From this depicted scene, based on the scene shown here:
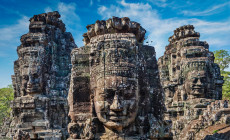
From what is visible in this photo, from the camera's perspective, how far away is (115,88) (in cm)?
A: 527

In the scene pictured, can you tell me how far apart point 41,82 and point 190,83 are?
8707 mm

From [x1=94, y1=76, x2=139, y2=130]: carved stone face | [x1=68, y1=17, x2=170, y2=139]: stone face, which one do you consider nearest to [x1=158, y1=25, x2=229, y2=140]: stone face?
[x1=68, y1=17, x2=170, y2=139]: stone face

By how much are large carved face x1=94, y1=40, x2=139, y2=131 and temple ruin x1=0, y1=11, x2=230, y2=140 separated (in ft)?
0.07

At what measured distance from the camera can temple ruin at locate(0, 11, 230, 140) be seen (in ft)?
17.8

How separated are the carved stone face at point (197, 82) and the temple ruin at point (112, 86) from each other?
0.06 meters

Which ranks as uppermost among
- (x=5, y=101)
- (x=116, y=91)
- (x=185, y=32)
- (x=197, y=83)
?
(x=185, y=32)

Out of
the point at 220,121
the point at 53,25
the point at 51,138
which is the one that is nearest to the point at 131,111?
the point at 51,138

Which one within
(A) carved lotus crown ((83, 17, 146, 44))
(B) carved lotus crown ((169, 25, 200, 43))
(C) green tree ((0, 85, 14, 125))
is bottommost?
(C) green tree ((0, 85, 14, 125))

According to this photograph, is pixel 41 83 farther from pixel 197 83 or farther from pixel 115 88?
pixel 197 83

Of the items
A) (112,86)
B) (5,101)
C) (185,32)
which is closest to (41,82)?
(112,86)

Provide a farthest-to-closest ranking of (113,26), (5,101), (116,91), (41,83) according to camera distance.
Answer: (5,101) → (41,83) → (113,26) → (116,91)

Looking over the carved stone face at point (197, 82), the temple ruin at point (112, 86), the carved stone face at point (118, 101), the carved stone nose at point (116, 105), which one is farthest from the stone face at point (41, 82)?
the carved stone face at point (197, 82)

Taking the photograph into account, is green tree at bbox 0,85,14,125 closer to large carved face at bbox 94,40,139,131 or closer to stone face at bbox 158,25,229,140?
stone face at bbox 158,25,229,140

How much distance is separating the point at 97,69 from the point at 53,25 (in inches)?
405
